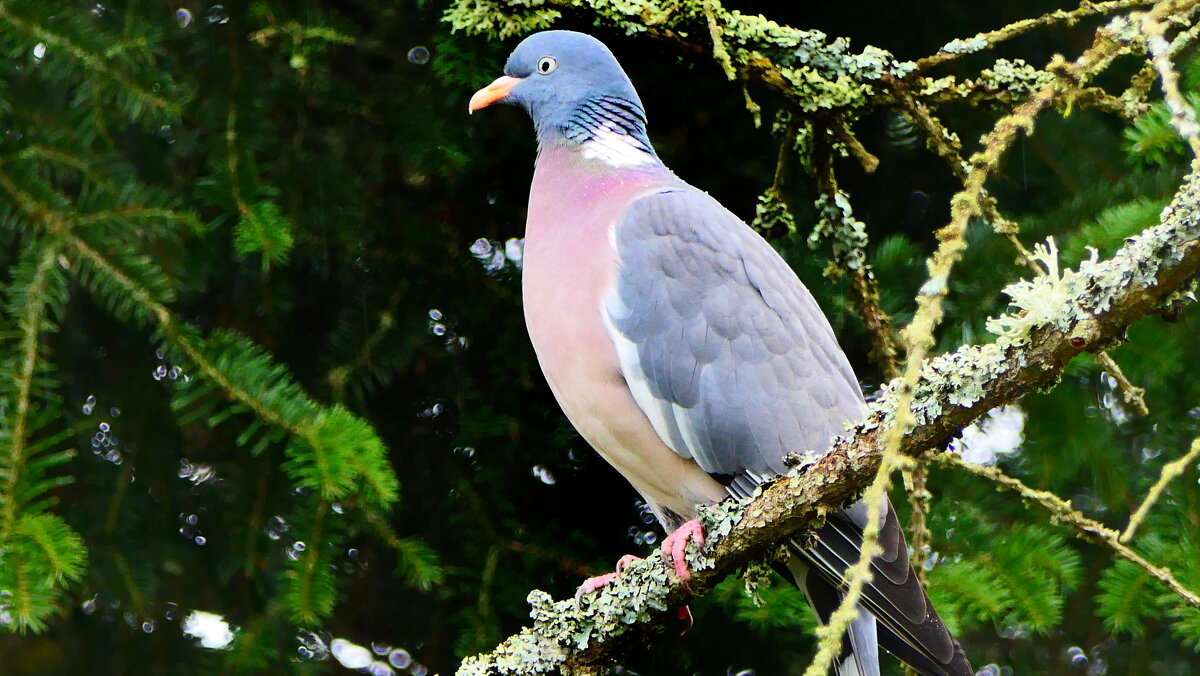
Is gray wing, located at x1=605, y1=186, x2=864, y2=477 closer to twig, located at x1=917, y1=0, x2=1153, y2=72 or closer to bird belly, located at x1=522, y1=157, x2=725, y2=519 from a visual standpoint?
bird belly, located at x1=522, y1=157, x2=725, y2=519

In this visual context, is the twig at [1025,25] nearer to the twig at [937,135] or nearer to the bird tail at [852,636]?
the twig at [937,135]

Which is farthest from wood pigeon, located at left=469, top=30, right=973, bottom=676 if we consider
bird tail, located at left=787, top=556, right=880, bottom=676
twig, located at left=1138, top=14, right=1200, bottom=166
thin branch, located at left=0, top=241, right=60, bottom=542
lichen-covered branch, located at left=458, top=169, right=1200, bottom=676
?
twig, located at left=1138, top=14, right=1200, bottom=166

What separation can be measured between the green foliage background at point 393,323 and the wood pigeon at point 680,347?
11.7 inches

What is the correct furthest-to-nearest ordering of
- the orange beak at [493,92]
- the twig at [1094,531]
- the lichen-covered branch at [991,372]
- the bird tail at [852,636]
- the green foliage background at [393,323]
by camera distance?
the orange beak at [493,92] → the green foliage background at [393,323] → the bird tail at [852,636] → the twig at [1094,531] → the lichen-covered branch at [991,372]

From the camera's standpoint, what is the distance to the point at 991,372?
1.38m

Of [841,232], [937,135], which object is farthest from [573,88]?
[937,135]

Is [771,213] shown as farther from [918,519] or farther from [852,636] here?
[852,636]

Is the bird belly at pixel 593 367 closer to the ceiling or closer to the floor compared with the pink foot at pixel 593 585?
closer to the ceiling

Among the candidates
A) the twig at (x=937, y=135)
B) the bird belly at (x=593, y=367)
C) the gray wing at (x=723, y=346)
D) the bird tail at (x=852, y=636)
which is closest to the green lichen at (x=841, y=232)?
the gray wing at (x=723, y=346)

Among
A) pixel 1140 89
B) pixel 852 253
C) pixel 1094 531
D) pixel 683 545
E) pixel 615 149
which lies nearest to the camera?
pixel 1094 531

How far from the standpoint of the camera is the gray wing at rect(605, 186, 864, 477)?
2211 mm

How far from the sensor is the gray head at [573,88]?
2.56 meters

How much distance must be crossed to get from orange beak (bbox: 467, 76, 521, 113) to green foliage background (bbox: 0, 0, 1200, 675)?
0.07 m

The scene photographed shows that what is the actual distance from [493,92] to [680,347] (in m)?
0.72
